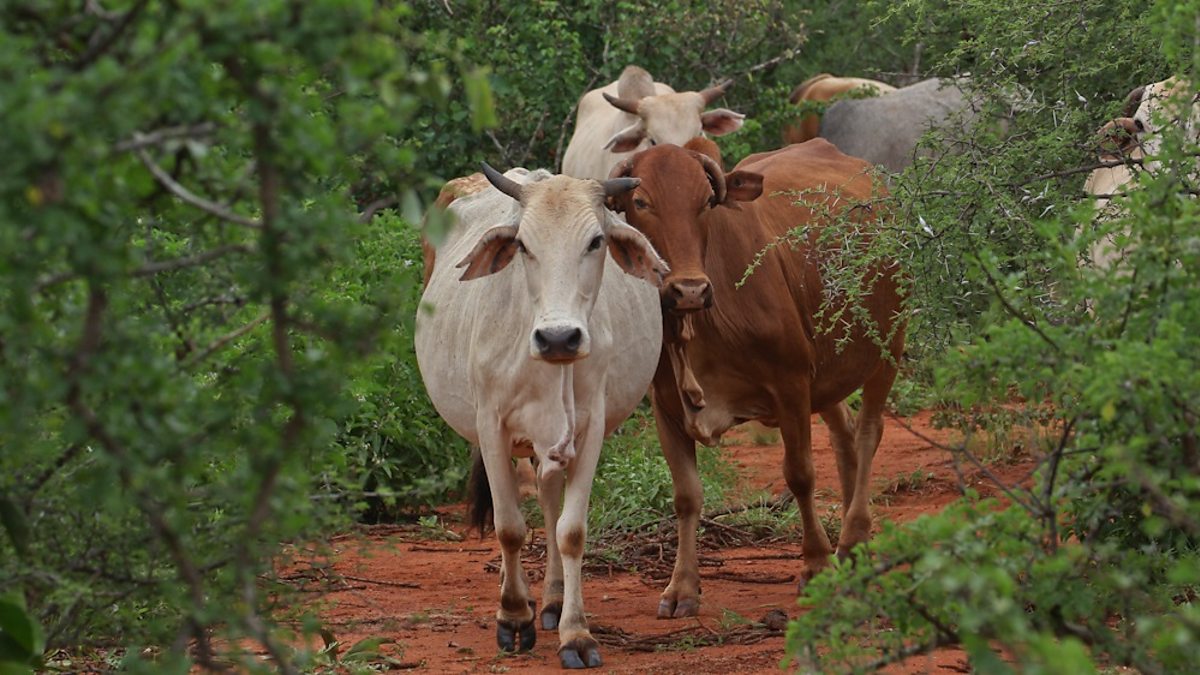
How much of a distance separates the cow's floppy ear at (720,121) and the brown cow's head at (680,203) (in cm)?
359

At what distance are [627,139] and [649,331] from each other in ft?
12.0

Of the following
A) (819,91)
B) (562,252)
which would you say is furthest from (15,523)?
(819,91)

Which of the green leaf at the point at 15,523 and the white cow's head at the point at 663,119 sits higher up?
the green leaf at the point at 15,523

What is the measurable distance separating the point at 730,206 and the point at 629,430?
9.84 ft

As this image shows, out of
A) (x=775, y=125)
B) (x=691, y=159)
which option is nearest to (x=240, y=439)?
(x=691, y=159)

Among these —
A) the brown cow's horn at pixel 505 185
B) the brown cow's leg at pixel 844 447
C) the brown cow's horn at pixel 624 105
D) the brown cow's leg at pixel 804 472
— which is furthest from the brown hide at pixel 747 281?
the brown cow's horn at pixel 624 105

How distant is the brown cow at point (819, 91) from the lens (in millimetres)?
14578

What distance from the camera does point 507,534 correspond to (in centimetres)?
631

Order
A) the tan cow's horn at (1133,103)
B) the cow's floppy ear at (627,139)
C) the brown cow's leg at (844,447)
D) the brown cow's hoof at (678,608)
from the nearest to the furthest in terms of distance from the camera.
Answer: the tan cow's horn at (1133,103)
the brown cow's hoof at (678,608)
the brown cow's leg at (844,447)
the cow's floppy ear at (627,139)

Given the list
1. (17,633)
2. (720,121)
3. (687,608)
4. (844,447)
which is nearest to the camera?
(17,633)

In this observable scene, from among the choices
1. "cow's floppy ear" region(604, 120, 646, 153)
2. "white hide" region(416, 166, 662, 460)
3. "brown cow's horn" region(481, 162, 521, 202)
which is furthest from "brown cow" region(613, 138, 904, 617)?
"cow's floppy ear" region(604, 120, 646, 153)

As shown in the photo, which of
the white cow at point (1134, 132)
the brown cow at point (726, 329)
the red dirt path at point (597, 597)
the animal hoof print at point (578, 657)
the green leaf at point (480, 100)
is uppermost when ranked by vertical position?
the green leaf at point (480, 100)

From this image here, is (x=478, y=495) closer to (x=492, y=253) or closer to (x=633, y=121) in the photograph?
(x=492, y=253)

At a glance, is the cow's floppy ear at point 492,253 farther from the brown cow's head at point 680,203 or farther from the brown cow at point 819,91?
the brown cow at point 819,91
